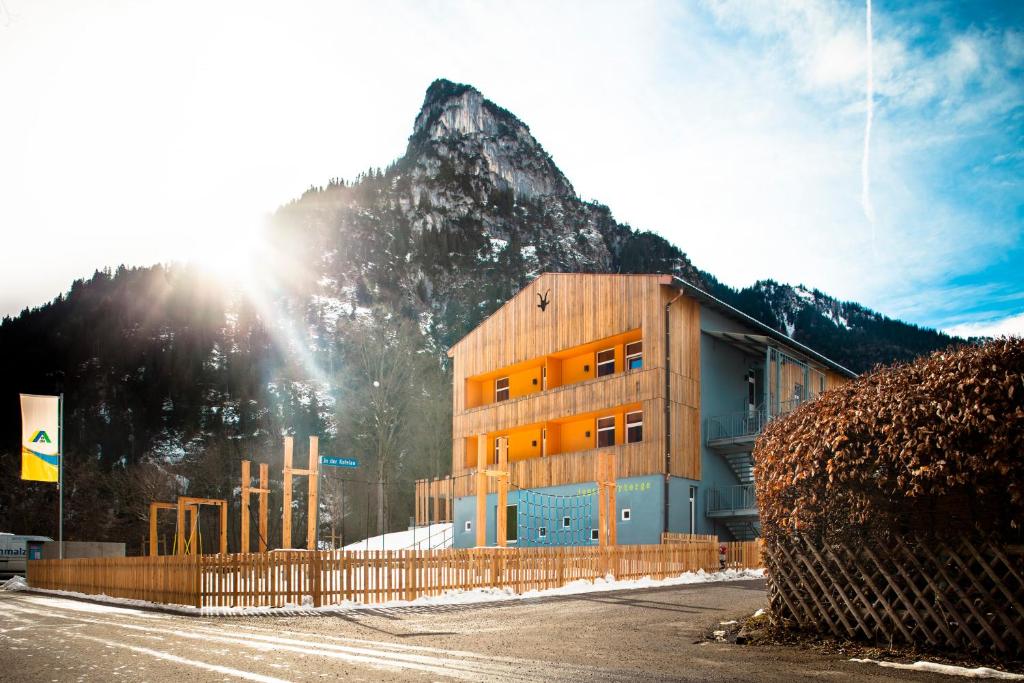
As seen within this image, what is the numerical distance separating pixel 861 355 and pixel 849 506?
12537 centimetres

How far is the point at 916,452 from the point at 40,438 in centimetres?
2979

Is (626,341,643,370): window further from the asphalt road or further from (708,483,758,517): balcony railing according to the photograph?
the asphalt road

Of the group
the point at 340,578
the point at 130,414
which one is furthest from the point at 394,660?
the point at 130,414

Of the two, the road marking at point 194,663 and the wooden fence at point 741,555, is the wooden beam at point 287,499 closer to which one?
the road marking at point 194,663

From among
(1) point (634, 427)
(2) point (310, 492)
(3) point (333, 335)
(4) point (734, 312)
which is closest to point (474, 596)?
(2) point (310, 492)

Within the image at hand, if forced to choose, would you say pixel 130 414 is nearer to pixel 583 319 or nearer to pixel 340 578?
pixel 583 319

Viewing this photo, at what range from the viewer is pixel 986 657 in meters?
8.66

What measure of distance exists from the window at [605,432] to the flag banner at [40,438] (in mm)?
20954

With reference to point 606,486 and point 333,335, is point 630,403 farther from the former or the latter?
point 333,335

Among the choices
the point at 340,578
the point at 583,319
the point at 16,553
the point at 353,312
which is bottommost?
the point at 16,553

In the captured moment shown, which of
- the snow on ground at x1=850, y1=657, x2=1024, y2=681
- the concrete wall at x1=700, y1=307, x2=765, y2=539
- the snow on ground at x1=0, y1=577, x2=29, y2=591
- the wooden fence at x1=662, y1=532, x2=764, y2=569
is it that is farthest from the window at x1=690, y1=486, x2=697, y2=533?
the snow on ground at x1=0, y1=577, x2=29, y2=591

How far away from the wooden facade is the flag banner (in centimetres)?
1549

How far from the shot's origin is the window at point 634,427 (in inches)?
1380

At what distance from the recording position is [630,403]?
34.3m
